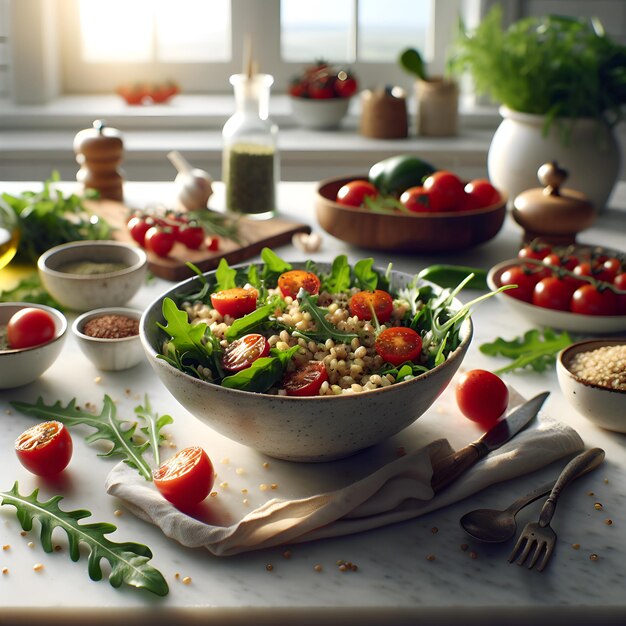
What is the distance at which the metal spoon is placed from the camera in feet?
2.92

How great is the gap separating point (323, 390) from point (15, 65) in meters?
2.81

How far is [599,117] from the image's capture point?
1.93 meters

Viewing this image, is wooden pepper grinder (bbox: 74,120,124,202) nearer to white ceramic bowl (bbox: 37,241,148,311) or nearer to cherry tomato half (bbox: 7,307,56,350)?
white ceramic bowl (bbox: 37,241,148,311)

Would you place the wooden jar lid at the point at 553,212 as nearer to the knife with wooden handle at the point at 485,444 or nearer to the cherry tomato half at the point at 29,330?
the knife with wooden handle at the point at 485,444

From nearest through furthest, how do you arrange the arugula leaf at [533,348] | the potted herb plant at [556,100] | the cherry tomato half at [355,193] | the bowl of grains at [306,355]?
the bowl of grains at [306,355], the arugula leaf at [533,348], the cherry tomato half at [355,193], the potted herb plant at [556,100]

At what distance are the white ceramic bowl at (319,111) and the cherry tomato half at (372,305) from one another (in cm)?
221

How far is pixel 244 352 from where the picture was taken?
1.00 m

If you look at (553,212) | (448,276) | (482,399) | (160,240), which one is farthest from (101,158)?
(482,399)

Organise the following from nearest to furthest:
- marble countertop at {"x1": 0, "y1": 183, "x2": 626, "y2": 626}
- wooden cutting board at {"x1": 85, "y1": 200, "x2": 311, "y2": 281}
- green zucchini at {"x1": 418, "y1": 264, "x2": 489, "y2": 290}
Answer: marble countertop at {"x1": 0, "y1": 183, "x2": 626, "y2": 626} < green zucchini at {"x1": 418, "y1": 264, "x2": 489, "y2": 290} < wooden cutting board at {"x1": 85, "y1": 200, "x2": 311, "y2": 281}

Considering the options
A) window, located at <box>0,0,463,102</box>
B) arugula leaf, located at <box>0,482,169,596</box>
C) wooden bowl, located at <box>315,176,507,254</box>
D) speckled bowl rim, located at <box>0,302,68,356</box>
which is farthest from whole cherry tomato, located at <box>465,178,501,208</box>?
window, located at <box>0,0,463,102</box>

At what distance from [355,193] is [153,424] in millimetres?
854

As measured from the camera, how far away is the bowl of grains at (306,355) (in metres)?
0.92

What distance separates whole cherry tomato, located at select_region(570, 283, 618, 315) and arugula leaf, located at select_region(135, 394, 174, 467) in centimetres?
68

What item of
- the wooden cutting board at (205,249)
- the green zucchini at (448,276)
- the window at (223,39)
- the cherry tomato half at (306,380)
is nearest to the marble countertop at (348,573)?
the cherry tomato half at (306,380)
